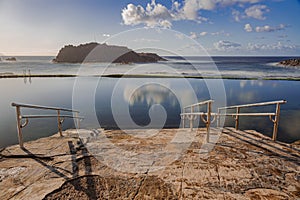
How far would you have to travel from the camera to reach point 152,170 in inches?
122

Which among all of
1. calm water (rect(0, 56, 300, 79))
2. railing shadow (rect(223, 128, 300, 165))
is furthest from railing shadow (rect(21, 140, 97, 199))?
calm water (rect(0, 56, 300, 79))

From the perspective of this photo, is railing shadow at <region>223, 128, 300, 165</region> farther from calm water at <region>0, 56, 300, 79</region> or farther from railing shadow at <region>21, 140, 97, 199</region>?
calm water at <region>0, 56, 300, 79</region>

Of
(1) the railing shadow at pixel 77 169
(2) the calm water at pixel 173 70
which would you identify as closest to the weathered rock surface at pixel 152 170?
(1) the railing shadow at pixel 77 169

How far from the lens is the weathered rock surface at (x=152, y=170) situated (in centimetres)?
254

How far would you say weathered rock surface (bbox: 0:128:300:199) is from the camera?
8.34 feet

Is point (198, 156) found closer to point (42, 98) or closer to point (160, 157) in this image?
point (160, 157)

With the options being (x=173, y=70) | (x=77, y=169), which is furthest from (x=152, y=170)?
(x=173, y=70)

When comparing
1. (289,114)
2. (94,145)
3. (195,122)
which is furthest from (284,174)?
(289,114)

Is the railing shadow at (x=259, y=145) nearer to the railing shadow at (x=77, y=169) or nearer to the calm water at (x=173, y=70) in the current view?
the railing shadow at (x=77, y=169)

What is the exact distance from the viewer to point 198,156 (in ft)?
11.8

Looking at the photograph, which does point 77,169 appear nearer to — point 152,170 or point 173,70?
point 152,170

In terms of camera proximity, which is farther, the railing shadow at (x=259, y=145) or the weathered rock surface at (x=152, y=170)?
the railing shadow at (x=259, y=145)

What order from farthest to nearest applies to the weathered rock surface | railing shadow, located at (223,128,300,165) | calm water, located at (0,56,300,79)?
calm water, located at (0,56,300,79)
railing shadow, located at (223,128,300,165)
the weathered rock surface

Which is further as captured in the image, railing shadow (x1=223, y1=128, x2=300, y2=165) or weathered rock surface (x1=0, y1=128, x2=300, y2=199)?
railing shadow (x1=223, y1=128, x2=300, y2=165)
